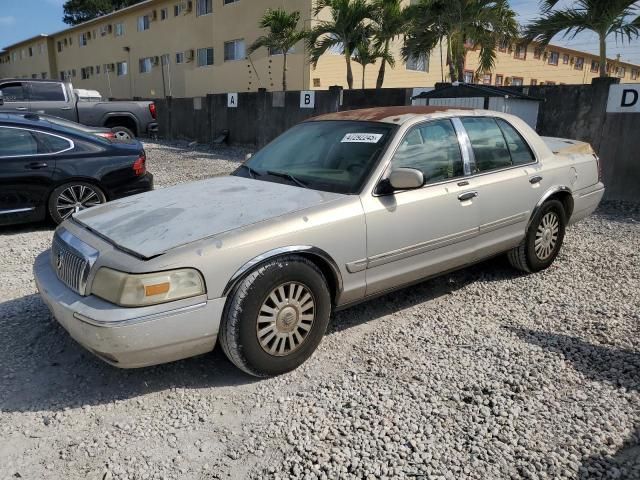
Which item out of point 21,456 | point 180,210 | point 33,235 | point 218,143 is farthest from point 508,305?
point 218,143

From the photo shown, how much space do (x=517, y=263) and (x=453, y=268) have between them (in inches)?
43.8

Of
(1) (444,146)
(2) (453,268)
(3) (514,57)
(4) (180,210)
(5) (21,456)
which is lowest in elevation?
(5) (21,456)

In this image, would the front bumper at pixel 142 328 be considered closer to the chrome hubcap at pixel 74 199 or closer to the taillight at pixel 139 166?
the chrome hubcap at pixel 74 199

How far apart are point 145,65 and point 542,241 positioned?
32.5m

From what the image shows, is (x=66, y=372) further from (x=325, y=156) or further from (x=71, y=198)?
(x=71, y=198)

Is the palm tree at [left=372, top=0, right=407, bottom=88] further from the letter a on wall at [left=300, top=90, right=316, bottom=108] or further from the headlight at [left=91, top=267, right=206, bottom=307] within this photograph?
the headlight at [left=91, top=267, right=206, bottom=307]

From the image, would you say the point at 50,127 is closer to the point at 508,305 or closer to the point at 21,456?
the point at 21,456

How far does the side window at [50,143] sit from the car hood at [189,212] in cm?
339

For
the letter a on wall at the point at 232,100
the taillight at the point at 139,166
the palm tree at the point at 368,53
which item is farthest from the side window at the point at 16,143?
the palm tree at the point at 368,53

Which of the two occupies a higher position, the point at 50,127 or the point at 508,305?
the point at 50,127

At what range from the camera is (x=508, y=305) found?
4324mm

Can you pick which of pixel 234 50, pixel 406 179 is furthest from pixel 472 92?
pixel 234 50

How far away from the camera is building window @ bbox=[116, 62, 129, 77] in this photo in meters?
34.4

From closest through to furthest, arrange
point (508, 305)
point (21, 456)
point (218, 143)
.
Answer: point (21, 456) < point (508, 305) < point (218, 143)
